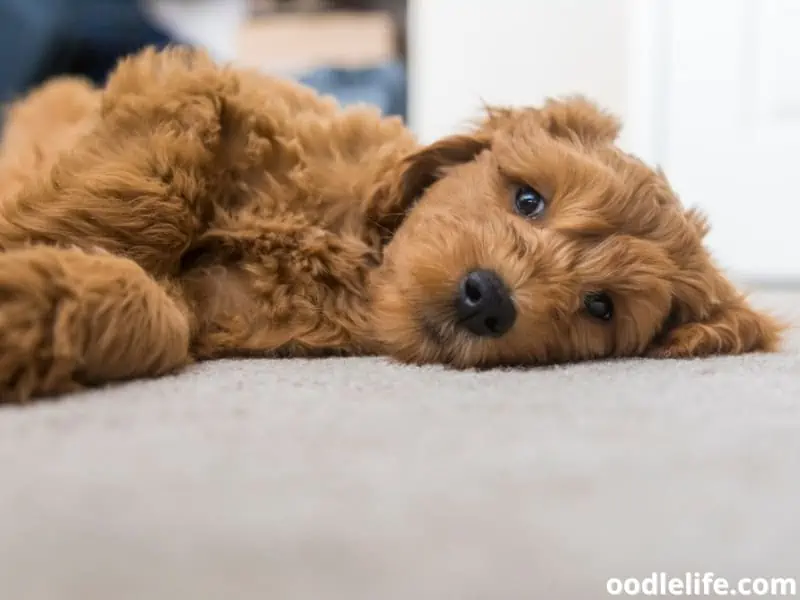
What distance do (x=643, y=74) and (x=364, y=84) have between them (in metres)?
1.33

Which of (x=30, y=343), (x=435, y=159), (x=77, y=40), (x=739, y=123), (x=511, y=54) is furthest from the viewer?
(x=511, y=54)

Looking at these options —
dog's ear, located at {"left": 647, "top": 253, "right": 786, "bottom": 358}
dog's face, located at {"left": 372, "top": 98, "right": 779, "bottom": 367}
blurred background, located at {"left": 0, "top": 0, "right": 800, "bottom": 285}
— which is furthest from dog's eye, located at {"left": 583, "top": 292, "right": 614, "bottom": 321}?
blurred background, located at {"left": 0, "top": 0, "right": 800, "bottom": 285}

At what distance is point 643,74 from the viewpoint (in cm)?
425

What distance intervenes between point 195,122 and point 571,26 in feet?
10.4

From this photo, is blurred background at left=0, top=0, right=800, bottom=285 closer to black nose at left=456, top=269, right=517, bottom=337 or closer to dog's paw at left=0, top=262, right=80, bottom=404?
black nose at left=456, top=269, right=517, bottom=337

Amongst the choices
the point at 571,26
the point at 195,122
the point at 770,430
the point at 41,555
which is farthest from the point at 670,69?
the point at 41,555

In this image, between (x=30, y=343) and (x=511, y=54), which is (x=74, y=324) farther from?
(x=511, y=54)

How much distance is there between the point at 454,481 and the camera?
86 cm

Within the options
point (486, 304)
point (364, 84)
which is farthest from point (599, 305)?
point (364, 84)

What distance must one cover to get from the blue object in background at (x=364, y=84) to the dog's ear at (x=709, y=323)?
8.38 feet

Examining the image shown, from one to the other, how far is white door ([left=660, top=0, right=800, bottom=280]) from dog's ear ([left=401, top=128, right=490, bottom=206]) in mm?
2623

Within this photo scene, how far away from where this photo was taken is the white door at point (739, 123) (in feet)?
13.5

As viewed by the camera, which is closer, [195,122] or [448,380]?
[448,380]

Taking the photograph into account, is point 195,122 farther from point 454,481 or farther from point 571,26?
point 571,26
